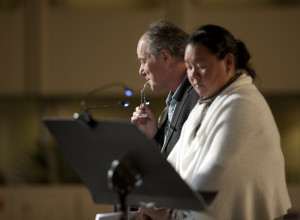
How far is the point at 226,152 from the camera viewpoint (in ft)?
5.67

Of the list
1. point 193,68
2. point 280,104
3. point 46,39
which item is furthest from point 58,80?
point 193,68

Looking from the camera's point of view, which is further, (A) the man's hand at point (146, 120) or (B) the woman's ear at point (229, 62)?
(A) the man's hand at point (146, 120)

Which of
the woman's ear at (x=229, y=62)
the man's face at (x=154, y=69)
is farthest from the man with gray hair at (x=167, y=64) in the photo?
the woman's ear at (x=229, y=62)

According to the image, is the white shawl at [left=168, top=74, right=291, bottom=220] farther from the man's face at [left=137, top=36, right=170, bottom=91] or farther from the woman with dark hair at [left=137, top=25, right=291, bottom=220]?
the man's face at [left=137, top=36, right=170, bottom=91]

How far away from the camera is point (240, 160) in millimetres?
1737

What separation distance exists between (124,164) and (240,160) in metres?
0.31

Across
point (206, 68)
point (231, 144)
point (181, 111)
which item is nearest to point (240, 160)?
point (231, 144)

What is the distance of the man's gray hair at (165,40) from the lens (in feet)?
7.38

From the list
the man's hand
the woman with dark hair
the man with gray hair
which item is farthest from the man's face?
the woman with dark hair

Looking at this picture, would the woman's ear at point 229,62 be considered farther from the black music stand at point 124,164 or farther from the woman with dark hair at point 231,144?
the black music stand at point 124,164

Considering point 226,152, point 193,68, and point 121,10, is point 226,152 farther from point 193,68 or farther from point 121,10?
point 121,10

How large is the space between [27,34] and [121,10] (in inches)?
28.8

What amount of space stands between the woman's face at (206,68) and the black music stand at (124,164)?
0.29 metres

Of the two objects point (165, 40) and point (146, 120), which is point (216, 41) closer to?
point (165, 40)
